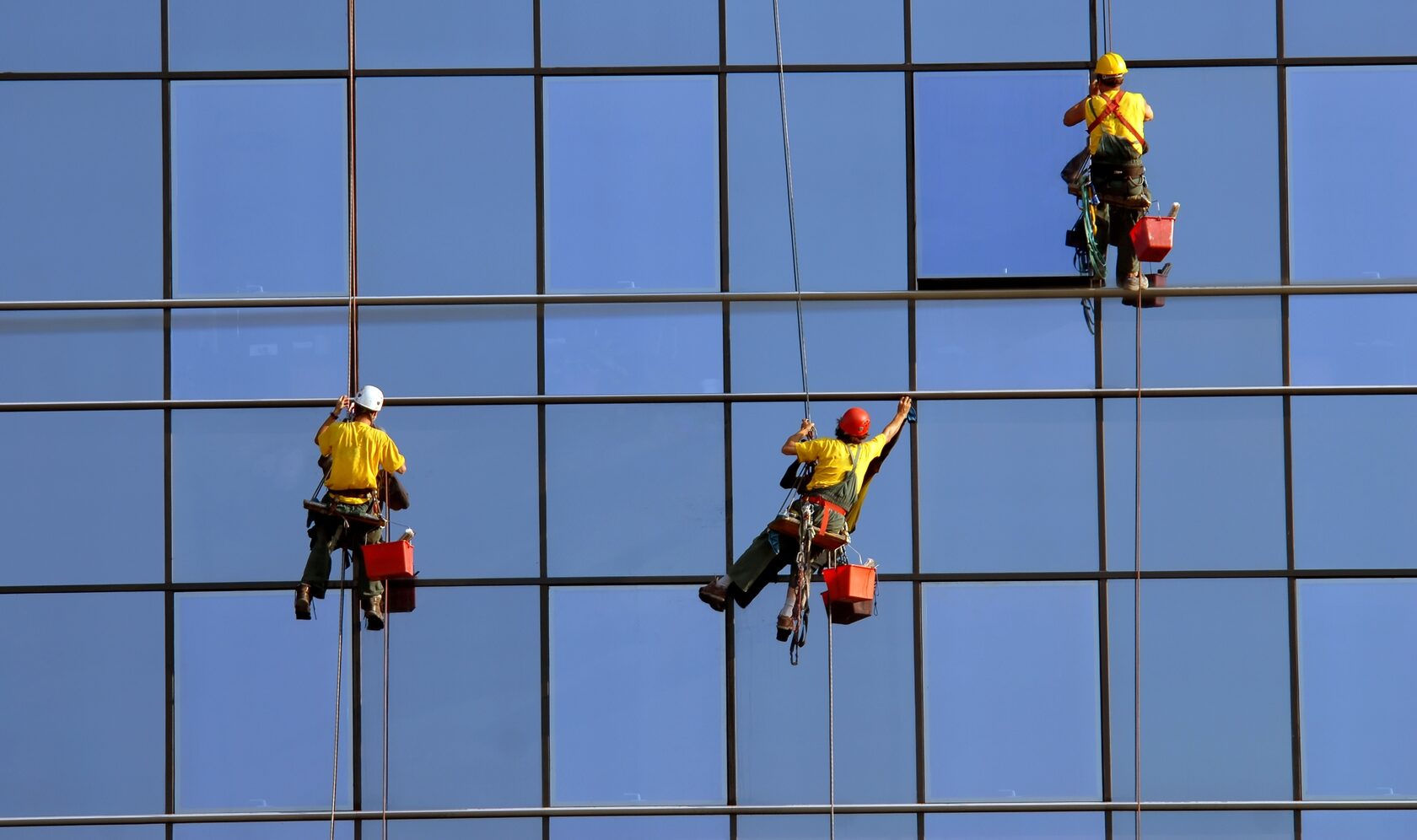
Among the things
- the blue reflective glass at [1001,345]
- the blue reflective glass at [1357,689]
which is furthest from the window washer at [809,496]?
the blue reflective glass at [1357,689]

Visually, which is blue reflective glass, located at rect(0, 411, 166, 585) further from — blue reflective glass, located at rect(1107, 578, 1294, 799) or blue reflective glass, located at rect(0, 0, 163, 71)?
blue reflective glass, located at rect(1107, 578, 1294, 799)

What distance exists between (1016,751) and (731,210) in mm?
4546

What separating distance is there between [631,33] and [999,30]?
9.16ft

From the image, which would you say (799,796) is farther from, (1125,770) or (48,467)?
(48,467)

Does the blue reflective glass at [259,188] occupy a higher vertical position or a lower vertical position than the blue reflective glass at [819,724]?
higher

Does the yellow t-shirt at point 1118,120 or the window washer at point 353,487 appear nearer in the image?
the window washer at point 353,487

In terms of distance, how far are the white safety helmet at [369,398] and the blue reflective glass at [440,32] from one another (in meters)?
2.57

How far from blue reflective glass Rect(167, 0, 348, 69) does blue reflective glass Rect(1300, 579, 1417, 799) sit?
837cm

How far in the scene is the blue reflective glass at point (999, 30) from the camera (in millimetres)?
14359

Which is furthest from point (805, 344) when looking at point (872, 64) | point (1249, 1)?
point (1249, 1)

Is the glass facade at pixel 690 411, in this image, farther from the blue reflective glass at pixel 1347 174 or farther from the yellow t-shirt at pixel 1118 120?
the yellow t-shirt at pixel 1118 120

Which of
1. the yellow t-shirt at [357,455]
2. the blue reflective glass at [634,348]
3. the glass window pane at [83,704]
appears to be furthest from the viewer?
the blue reflective glass at [634,348]

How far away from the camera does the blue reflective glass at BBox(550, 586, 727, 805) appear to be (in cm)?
1395

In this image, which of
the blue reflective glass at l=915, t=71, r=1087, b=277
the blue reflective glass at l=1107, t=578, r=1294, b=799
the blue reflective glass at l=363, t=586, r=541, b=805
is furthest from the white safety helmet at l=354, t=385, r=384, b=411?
the blue reflective glass at l=1107, t=578, r=1294, b=799
